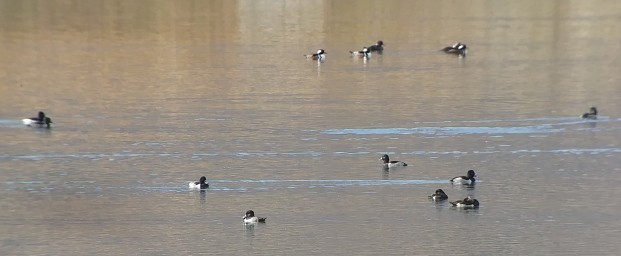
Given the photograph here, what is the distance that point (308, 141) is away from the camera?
2342cm

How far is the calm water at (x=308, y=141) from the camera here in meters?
17.7

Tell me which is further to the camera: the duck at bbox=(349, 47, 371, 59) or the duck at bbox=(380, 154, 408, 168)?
the duck at bbox=(349, 47, 371, 59)

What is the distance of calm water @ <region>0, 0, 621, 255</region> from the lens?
17703 millimetres

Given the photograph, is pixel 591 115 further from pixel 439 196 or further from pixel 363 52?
pixel 363 52

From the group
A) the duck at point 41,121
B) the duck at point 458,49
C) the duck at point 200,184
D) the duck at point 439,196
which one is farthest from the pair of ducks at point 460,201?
the duck at point 458,49

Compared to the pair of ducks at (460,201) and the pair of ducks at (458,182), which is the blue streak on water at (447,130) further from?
the pair of ducks at (460,201)

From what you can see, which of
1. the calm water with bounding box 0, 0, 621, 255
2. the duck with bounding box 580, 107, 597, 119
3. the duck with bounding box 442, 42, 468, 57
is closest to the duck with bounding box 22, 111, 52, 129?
the calm water with bounding box 0, 0, 621, 255

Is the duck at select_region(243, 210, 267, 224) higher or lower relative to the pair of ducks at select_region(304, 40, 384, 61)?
lower

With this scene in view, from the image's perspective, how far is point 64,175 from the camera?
2128cm

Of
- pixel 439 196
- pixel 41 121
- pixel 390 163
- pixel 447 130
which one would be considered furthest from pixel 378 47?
Result: pixel 439 196

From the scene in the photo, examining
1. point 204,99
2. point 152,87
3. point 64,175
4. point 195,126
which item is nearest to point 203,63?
point 152,87

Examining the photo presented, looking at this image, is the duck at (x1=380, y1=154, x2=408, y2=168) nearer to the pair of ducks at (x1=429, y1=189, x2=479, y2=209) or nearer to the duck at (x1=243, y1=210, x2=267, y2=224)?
the pair of ducks at (x1=429, y1=189, x2=479, y2=209)

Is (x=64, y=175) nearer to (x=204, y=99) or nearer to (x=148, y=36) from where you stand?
(x=204, y=99)

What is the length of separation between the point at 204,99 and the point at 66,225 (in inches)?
409
